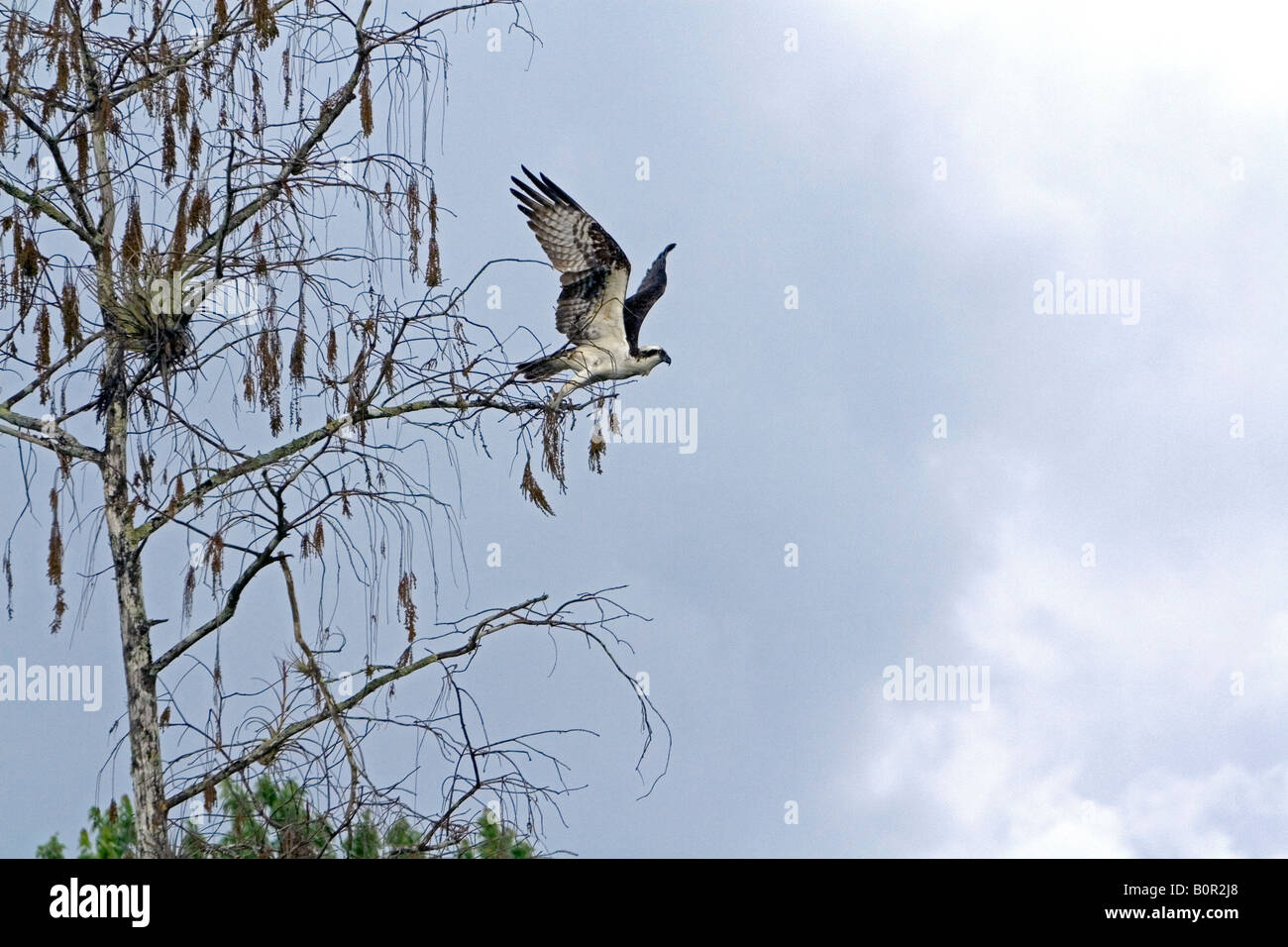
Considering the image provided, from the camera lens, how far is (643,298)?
13.0 m

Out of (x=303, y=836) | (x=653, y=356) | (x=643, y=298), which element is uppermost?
(x=643, y=298)

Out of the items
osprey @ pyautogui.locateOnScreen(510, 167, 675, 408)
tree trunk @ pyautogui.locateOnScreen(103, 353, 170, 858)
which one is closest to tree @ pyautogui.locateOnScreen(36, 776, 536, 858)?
tree trunk @ pyautogui.locateOnScreen(103, 353, 170, 858)

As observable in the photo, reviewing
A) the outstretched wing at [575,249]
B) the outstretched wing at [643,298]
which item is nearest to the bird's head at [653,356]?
the outstretched wing at [643,298]

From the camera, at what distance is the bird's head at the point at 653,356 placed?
12.6 meters

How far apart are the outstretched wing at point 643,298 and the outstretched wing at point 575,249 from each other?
91 centimetres

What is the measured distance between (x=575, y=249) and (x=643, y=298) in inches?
68.1

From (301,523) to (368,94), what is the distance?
5.89ft

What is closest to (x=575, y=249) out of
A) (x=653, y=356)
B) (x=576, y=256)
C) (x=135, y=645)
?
(x=576, y=256)

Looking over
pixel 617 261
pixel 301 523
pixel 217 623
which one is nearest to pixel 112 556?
pixel 217 623

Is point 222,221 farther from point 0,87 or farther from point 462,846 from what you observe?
point 462,846

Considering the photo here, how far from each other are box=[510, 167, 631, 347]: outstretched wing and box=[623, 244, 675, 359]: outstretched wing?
913 millimetres

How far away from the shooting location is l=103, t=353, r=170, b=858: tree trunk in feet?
21.6

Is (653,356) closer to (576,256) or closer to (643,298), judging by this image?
(643,298)

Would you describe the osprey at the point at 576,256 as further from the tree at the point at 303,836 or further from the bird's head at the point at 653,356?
the tree at the point at 303,836
